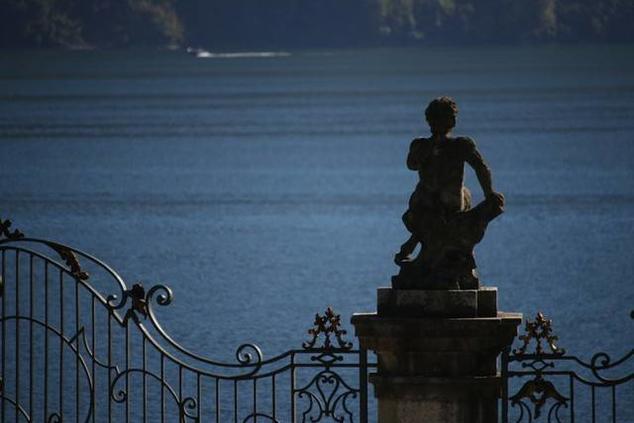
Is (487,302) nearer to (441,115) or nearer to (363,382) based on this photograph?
(363,382)

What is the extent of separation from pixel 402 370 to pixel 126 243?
4091 centimetres

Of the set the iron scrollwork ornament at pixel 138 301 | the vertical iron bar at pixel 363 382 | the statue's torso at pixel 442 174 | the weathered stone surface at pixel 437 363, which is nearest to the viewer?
the weathered stone surface at pixel 437 363

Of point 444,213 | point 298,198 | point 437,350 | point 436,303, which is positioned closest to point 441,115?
point 444,213

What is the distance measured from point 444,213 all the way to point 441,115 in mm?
596

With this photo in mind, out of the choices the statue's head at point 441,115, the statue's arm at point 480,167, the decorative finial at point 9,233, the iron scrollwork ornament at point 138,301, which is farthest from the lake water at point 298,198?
the statue's arm at point 480,167

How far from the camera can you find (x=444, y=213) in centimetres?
1453

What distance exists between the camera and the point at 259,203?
68.0 meters

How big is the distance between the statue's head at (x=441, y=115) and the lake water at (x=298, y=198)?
69.7ft

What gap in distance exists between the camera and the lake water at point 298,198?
44.2 m

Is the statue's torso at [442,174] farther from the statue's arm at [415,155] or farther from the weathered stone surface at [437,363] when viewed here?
the weathered stone surface at [437,363]

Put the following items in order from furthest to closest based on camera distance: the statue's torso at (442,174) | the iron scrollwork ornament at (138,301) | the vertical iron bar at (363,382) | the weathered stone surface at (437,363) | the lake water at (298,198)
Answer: the lake water at (298,198) < the iron scrollwork ornament at (138,301) < the vertical iron bar at (363,382) < the statue's torso at (442,174) < the weathered stone surface at (437,363)

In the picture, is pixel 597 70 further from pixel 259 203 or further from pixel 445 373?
pixel 445 373

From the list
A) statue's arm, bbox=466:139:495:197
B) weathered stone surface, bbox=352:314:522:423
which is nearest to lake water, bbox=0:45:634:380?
weathered stone surface, bbox=352:314:522:423

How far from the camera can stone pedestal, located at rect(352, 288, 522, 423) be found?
1442 cm
